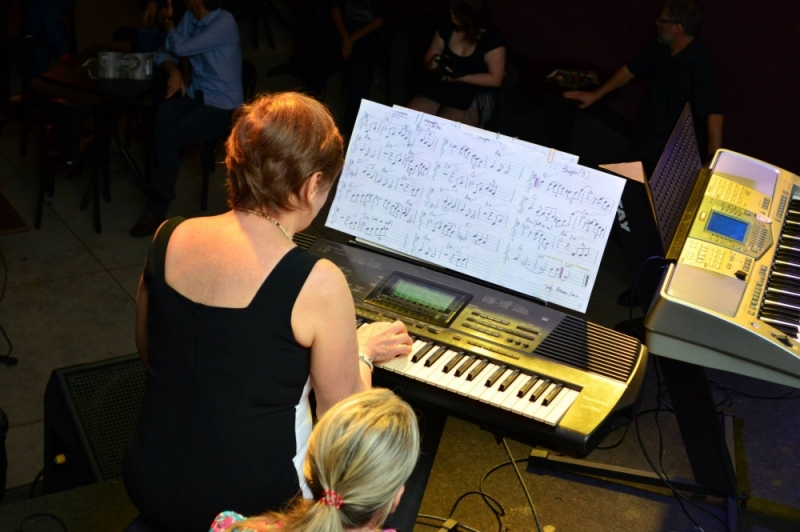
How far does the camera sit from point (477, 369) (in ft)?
6.97

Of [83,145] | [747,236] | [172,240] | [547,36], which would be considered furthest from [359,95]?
[172,240]

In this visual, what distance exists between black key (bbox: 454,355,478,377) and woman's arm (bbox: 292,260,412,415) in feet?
0.93

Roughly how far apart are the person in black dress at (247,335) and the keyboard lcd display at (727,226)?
1451 mm

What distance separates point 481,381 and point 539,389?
0.14 meters

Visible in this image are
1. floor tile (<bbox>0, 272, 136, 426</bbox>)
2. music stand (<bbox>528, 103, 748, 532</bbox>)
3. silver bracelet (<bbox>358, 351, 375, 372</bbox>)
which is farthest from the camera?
floor tile (<bbox>0, 272, 136, 426</bbox>)

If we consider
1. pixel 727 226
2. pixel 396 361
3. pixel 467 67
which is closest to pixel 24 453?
pixel 396 361

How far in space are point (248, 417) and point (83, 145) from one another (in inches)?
132

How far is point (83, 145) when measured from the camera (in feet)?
15.2

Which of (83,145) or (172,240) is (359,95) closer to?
(83,145)

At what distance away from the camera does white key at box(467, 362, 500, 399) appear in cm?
205

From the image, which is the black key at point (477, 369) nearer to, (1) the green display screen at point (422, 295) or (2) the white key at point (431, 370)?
(2) the white key at point (431, 370)

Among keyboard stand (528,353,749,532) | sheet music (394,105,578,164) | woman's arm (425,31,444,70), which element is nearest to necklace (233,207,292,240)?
sheet music (394,105,578,164)

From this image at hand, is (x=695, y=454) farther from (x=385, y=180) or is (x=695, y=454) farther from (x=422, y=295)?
(x=385, y=180)

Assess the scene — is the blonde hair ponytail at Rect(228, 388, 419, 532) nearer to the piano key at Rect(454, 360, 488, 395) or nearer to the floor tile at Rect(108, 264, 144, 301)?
the piano key at Rect(454, 360, 488, 395)
